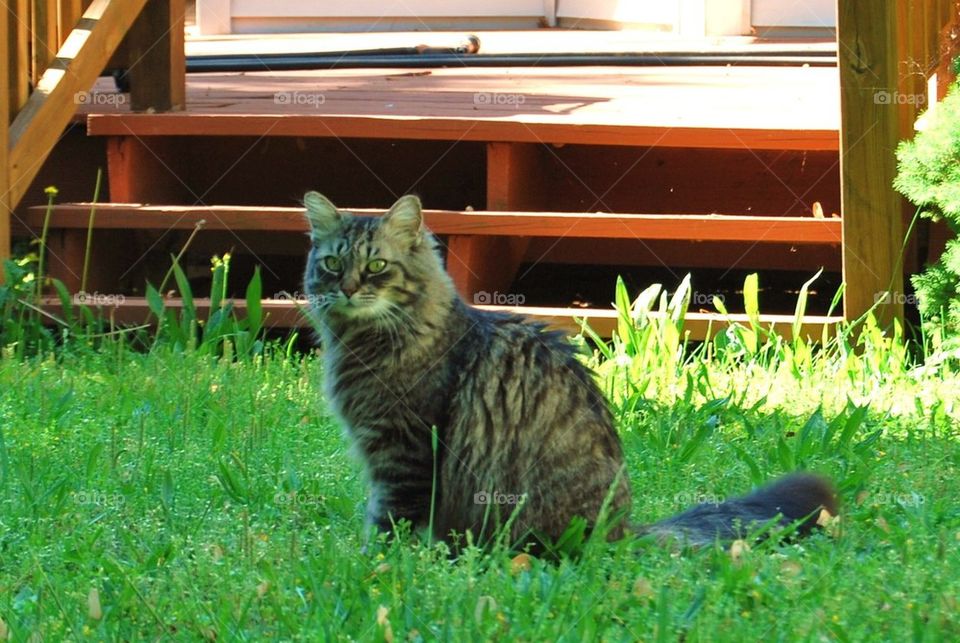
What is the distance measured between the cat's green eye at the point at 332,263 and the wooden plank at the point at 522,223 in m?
1.81

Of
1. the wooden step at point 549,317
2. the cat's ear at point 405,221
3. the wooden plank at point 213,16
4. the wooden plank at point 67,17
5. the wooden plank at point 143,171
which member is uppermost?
the wooden plank at point 213,16

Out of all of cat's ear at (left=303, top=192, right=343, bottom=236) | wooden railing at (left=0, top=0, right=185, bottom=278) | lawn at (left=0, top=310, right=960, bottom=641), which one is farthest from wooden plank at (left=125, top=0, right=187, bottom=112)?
cat's ear at (left=303, top=192, right=343, bottom=236)

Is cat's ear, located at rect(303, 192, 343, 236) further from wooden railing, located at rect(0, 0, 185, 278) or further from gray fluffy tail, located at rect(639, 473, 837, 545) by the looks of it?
wooden railing, located at rect(0, 0, 185, 278)

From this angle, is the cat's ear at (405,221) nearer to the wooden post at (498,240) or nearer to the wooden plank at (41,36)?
the wooden post at (498,240)

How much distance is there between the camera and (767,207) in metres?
6.09

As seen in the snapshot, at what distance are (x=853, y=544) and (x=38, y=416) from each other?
264cm

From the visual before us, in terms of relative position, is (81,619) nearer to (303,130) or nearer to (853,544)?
(853,544)

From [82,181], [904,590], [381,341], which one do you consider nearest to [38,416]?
[381,341]

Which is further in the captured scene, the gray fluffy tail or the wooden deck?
the wooden deck


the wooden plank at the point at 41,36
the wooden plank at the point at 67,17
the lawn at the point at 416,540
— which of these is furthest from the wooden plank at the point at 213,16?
the lawn at the point at 416,540

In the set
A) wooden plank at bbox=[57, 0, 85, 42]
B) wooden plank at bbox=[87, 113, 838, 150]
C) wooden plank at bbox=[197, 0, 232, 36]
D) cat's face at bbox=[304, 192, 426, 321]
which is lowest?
cat's face at bbox=[304, 192, 426, 321]

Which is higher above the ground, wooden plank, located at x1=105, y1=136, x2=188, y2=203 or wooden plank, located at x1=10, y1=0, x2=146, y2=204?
wooden plank, located at x1=10, y1=0, x2=146, y2=204

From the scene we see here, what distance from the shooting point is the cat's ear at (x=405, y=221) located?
11.5 feet

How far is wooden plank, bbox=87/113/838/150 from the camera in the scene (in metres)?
5.60
